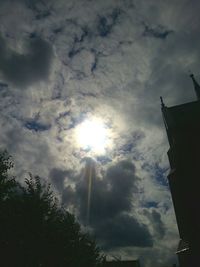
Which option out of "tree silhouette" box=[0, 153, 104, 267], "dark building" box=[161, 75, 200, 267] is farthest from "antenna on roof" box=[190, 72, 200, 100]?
"tree silhouette" box=[0, 153, 104, 267]

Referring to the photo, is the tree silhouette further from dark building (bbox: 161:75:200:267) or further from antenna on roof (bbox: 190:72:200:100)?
antenna on roof (bbox: 190:72:200:100)

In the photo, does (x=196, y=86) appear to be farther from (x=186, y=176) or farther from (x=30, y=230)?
(x=30, y=230)

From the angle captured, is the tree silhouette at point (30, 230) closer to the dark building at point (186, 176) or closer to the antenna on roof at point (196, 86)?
the dark building at point (186, 176)

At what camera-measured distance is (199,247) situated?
70.8ft

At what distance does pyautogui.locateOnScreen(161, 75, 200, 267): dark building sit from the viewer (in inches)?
884

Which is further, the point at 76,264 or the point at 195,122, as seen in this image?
the point at 195,122

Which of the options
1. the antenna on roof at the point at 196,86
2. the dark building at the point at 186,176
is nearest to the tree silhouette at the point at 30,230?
the dark building at the point at 186,176

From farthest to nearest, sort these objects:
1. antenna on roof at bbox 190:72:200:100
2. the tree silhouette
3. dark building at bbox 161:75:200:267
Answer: antenna on roof at bbox 190:72:200:100, dark building at bbox 161:75:200:267, the tree silhouette

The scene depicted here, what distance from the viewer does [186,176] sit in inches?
976

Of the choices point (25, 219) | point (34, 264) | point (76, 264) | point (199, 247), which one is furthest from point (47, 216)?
point (199, 247)

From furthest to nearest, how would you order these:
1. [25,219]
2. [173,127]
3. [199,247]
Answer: [173,127] → [199,247] → [25,219]

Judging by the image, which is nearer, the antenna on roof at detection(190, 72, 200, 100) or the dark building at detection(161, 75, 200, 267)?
the dark building at detection(161, 75, 200, 267)

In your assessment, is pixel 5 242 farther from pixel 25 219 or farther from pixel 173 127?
pixel 173 127

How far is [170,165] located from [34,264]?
57.1ft
